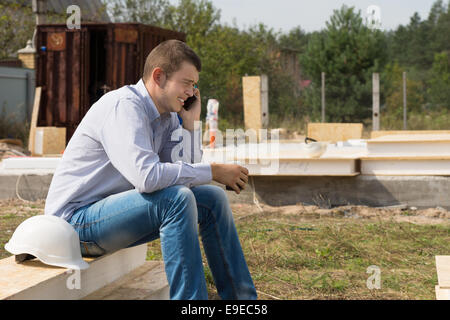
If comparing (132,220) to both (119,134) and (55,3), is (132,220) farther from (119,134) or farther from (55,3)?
(55,3)

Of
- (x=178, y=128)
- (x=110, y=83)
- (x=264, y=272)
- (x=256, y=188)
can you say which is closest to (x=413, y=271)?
(x=264, y=272)

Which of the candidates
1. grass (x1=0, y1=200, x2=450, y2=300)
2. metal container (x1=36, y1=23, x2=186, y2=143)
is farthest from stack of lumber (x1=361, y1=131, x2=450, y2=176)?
metal container (x1=36, y1=23, x2=186, y2=143)

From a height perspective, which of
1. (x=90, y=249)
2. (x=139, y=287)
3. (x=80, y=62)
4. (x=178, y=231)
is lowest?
(x=139, y=287)

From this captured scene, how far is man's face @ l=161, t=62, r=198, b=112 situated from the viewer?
271 centimetres

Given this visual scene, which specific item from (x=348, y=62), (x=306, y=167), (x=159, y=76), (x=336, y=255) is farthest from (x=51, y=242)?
(x=348, y=62)

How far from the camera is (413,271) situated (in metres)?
3.96

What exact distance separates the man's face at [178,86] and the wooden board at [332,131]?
715cm

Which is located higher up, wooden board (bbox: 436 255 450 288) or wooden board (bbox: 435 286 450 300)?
wooden board (bbox: 436 255 450 288)

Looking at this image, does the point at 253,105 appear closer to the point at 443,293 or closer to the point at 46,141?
the point at 46,141

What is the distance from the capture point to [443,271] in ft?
9.70

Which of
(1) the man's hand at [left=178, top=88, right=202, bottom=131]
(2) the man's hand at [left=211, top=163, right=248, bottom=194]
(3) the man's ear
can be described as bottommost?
(2) the man's hand at [left=211, top=163, right=248, bottom=194]

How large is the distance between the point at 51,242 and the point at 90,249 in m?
0.24

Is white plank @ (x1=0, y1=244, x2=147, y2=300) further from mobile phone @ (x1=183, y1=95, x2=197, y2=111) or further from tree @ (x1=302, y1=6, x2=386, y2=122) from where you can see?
tree @ (x1=302, y1=6, x2=386, y2=122)
